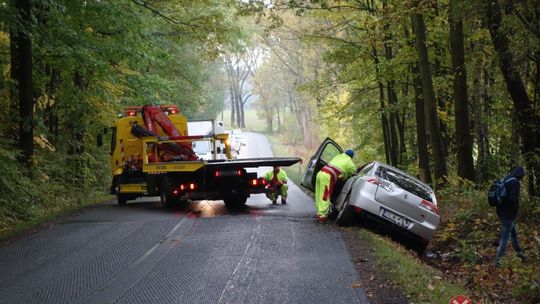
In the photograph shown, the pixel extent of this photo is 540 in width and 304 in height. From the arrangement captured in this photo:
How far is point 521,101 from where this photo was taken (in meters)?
12.4

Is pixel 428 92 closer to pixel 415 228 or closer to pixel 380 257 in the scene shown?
pixel 415 228

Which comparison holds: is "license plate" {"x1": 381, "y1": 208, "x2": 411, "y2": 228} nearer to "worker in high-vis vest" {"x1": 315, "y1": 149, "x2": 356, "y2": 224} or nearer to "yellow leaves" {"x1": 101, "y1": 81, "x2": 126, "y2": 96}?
"worker in high-vis vest" {"x1": 315, "y1": 149, "x2": 356, "y2": 224}

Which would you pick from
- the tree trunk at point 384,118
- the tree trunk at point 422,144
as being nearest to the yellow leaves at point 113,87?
the tree trunk at point 384,118

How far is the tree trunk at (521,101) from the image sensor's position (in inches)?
466

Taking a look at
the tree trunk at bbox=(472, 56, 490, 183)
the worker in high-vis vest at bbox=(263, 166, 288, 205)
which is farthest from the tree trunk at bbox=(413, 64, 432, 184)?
the worker in high-vis vest at bbox=(263, 166, 288, 205)

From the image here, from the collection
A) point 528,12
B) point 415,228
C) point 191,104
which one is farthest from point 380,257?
point 191,104

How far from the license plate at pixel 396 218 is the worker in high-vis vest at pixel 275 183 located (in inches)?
242

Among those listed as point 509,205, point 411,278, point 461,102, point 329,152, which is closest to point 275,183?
point 329,152

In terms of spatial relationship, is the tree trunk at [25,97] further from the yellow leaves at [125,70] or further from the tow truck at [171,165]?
the yellow leaves at [125,70]

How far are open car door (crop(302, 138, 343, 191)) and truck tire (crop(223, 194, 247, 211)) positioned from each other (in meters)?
3.00

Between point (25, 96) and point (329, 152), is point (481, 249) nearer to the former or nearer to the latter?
point (329, 152)

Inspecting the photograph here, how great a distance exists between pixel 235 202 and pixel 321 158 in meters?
3.86

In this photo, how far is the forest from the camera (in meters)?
12.3

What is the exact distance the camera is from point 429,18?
18.5 metres
